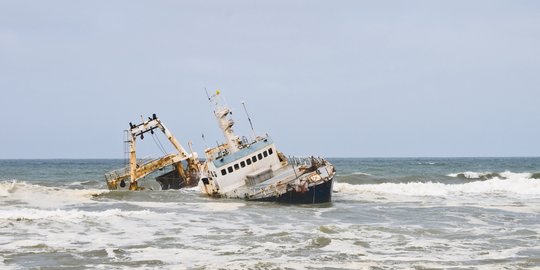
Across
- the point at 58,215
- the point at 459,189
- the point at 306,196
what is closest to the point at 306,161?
the point at 306,196

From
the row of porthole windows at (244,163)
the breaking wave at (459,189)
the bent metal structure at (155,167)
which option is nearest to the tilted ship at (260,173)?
the row of porthole windows at (244,163)

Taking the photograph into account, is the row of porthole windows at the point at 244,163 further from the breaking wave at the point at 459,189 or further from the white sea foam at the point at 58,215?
the breaking wave at the point at 459,189

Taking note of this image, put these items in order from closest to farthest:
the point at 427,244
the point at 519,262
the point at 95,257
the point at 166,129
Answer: the point at 519,262 < the point at 95,257 < the point at 427,244 < the point at 166,129

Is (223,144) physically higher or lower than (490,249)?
higher

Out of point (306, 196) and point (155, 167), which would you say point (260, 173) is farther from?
point (155, 167)

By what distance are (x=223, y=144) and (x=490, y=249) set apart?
21509mm

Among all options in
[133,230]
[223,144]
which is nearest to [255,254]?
[133,230]

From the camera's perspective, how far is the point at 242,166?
33188 millimetres

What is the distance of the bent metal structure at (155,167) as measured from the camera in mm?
40688

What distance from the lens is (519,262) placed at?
15.9 meters

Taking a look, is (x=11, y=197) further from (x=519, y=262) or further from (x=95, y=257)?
(x=519, y=262)

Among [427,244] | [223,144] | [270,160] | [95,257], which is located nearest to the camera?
[95,257]

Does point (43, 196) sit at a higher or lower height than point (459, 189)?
higher

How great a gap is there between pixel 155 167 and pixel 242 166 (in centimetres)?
1044
